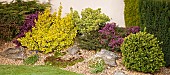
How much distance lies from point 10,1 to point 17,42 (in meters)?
2.22

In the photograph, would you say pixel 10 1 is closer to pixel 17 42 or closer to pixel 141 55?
pixel 17 42

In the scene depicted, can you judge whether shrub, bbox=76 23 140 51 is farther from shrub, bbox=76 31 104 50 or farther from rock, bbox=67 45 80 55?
rock, bbox=67 45 80 55

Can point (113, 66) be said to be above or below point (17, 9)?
below

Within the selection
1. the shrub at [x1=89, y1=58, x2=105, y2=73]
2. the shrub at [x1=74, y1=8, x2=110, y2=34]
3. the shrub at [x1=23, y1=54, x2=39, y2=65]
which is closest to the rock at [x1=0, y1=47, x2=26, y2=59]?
the shrub at [x1=23, y1=54, x2=39, y2=65]

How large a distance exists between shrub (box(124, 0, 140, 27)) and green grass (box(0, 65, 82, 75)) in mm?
2975

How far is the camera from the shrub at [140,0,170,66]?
8.85 meters

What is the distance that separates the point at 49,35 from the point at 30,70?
1.57 meters

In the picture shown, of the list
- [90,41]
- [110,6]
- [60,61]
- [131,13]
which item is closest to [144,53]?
[90,41]

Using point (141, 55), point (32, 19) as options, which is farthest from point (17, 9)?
point (141, 55)

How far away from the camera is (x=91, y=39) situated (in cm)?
1024

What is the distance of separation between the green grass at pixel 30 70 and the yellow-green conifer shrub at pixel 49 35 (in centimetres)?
109

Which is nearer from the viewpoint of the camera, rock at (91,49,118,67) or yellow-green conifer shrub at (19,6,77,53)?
rock at (91,49,118,67)

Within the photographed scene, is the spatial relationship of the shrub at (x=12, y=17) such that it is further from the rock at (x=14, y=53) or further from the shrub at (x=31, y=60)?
the shrub at (x=31, y=60)

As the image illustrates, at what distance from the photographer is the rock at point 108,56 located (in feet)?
30.3
